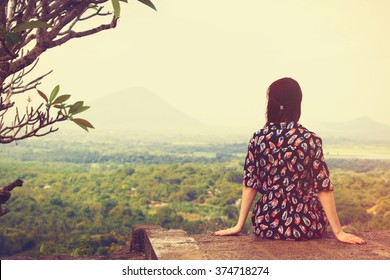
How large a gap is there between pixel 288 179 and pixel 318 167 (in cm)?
13

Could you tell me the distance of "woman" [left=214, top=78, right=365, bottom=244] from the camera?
2090 millimetres

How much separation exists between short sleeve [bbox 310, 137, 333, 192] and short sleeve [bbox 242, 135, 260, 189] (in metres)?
0.24

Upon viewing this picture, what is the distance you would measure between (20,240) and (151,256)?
634 centimetres

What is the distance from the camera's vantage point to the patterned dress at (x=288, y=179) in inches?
82.4

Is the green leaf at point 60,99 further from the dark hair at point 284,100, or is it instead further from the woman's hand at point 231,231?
the woman's hand at point 231,231

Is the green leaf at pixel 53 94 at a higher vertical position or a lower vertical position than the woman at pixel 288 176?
higher

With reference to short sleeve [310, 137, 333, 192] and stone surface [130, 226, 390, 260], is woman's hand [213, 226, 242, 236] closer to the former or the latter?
stone surface [130, 226, 390, 260]

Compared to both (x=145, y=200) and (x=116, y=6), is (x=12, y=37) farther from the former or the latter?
(x=145, y=200)

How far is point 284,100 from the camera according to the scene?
83.6 inches

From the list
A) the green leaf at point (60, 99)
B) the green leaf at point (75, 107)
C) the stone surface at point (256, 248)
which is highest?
the green leaf at point (60, 99)

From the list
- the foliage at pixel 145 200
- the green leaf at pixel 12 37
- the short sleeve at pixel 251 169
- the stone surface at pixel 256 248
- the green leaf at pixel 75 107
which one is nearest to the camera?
the green leaf at pixel 12 37

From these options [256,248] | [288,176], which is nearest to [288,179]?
[288,176]

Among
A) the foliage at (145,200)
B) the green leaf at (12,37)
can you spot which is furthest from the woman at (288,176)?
the foliage at (145,200)

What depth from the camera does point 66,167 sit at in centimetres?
1539
